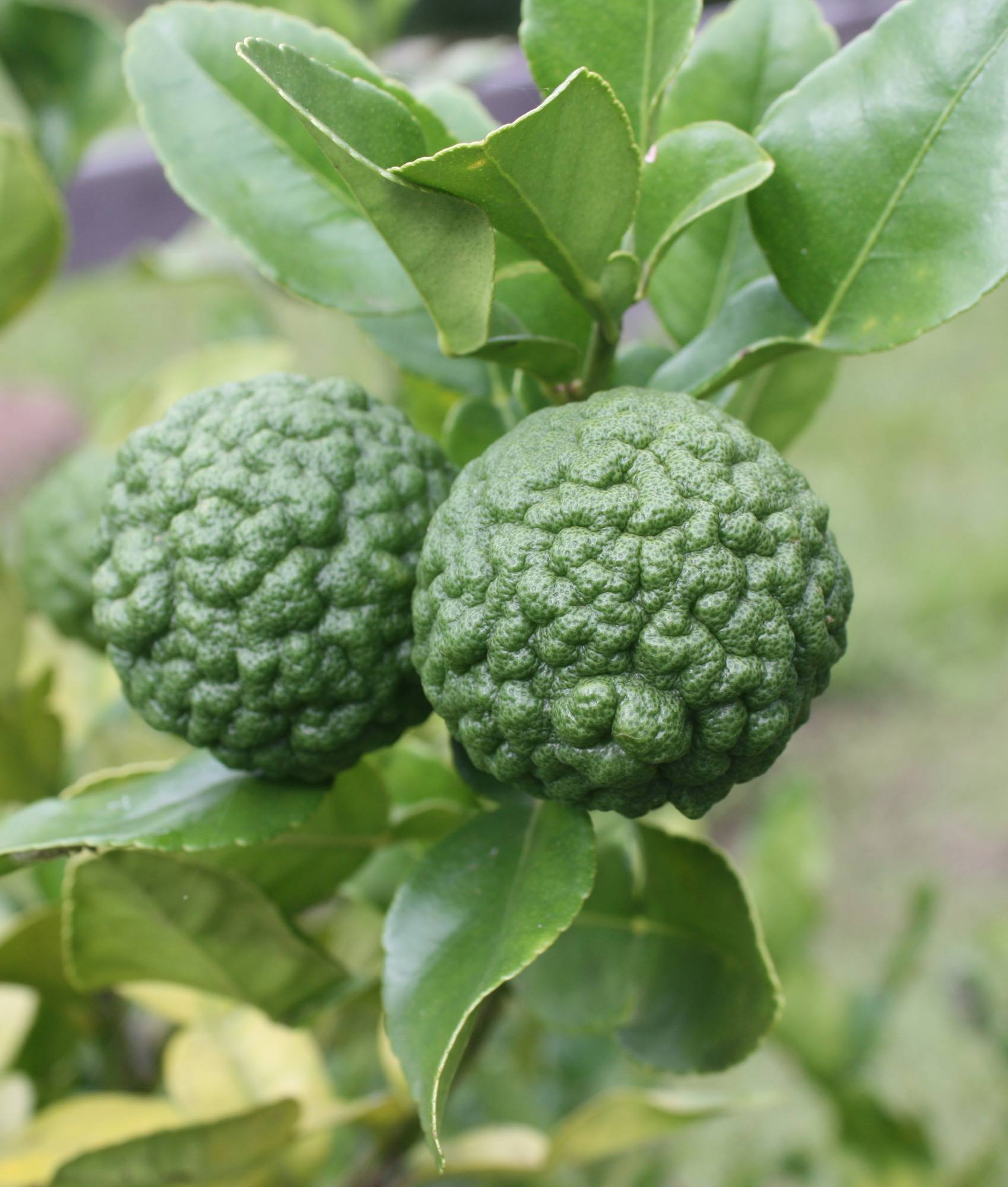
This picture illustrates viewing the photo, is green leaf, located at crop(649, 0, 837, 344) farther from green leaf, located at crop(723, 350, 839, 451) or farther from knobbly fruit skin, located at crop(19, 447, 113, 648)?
knobbly fruit skin, located at crop(19, 447, 113, 648)

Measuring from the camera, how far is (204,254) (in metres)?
1.77

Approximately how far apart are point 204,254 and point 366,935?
102 cm

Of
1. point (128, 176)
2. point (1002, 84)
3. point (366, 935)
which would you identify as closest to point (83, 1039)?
point (366, 935)

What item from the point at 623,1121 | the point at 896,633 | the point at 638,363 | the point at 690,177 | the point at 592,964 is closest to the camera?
the point at 690,177

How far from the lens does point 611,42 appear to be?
0.76 meters

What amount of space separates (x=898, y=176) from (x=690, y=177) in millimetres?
131

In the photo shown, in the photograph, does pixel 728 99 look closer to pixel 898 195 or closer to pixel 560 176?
pixel 898 195

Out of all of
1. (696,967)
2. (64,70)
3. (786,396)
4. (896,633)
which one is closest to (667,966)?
(696,967)

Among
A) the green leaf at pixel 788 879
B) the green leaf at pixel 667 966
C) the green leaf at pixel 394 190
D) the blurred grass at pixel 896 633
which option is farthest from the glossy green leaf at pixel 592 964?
the blurred grass at pixel 896 633

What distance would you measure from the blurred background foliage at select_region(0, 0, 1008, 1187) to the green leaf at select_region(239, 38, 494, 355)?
0.48 metres

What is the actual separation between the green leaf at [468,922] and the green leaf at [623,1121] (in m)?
0.39

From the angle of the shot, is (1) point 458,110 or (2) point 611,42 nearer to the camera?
(2) point 611,42

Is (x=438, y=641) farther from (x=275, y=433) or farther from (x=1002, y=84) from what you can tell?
(x=1002, y=84)

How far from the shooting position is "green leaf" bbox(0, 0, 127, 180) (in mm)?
1421
